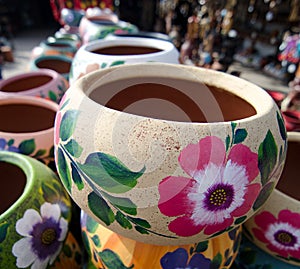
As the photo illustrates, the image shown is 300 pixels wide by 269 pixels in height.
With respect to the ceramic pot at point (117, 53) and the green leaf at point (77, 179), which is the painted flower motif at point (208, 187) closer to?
the green leaf at point (77, 179)

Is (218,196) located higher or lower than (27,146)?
higher

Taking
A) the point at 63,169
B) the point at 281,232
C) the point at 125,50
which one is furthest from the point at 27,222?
Result: the point at 125,50

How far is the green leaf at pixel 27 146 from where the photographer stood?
0.77 meters

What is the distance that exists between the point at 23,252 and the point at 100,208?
0.22m

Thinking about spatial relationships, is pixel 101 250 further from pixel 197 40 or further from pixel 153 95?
pixel 197 40

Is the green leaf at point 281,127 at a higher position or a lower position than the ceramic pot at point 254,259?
higher

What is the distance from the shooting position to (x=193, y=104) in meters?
0.71

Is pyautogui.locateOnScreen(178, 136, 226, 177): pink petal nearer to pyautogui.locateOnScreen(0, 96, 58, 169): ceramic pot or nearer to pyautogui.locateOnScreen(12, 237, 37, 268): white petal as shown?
pyautogui.locateOnScreen(12, 237, 37, 268): white petal

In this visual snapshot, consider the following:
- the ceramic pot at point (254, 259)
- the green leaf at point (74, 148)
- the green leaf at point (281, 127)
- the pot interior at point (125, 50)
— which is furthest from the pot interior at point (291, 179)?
the green leaf at point (74, 148)

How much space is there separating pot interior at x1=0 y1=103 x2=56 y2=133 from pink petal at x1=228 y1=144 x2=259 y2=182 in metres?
0.64

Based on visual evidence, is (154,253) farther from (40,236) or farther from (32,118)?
(32,118)

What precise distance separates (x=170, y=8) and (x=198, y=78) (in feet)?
14.1

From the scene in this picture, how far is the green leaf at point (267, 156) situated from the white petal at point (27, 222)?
0.42 m

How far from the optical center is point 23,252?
600mm
